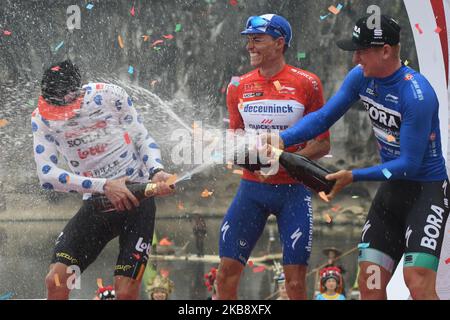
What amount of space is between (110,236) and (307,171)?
1.43 meters

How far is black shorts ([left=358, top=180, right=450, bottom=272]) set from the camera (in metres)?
4.98

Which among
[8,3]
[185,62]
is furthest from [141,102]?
[8,3]

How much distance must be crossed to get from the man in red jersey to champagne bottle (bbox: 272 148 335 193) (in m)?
0.65

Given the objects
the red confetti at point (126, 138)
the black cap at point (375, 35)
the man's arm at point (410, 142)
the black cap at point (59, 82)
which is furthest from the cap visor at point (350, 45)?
the black cap at point (59, 82)

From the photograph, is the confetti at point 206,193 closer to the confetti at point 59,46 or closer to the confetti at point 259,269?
the confetti at point 259,269

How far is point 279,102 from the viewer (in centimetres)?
589

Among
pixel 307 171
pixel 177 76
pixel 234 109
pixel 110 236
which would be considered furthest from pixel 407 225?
pixel 177 76

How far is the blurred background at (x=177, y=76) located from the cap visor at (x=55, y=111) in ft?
9.99

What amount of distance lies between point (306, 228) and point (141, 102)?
2636mm

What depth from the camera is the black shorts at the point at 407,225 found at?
4984 millimetres

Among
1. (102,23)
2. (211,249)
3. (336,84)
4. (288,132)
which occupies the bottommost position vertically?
(211,249)

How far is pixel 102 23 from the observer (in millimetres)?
9250
